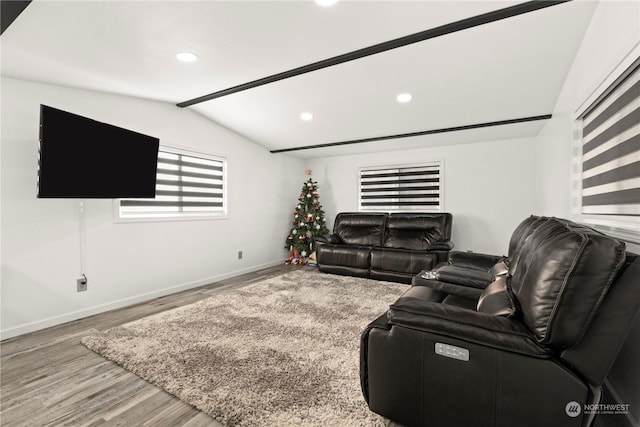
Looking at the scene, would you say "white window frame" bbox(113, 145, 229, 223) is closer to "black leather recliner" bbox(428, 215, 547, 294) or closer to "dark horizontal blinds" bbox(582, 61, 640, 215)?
"black leather recliner" bbox(428, 215, 547, 294)

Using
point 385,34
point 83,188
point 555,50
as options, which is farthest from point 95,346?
point 555,50

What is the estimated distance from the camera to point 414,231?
495cm

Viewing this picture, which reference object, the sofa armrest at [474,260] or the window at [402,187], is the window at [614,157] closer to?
the sofa armrest at [474,260]

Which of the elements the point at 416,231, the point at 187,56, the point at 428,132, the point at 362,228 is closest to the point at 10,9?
the point at 187,56

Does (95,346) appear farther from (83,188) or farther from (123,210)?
(123,210)

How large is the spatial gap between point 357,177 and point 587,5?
4300mm

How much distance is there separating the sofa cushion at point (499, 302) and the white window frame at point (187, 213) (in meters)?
3.78

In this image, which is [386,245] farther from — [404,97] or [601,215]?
[601,215]

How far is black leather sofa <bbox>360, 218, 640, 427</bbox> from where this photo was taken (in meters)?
1.09

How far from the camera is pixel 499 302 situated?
148 centimetres

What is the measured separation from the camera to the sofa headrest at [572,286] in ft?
3.55

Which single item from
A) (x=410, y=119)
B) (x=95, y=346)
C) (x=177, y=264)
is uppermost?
(x=410, y=119)

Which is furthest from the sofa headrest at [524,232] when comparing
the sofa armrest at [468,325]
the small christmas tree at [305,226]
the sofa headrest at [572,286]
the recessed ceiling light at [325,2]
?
the small christmas tree at [305,226]

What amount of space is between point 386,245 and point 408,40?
127 inches
